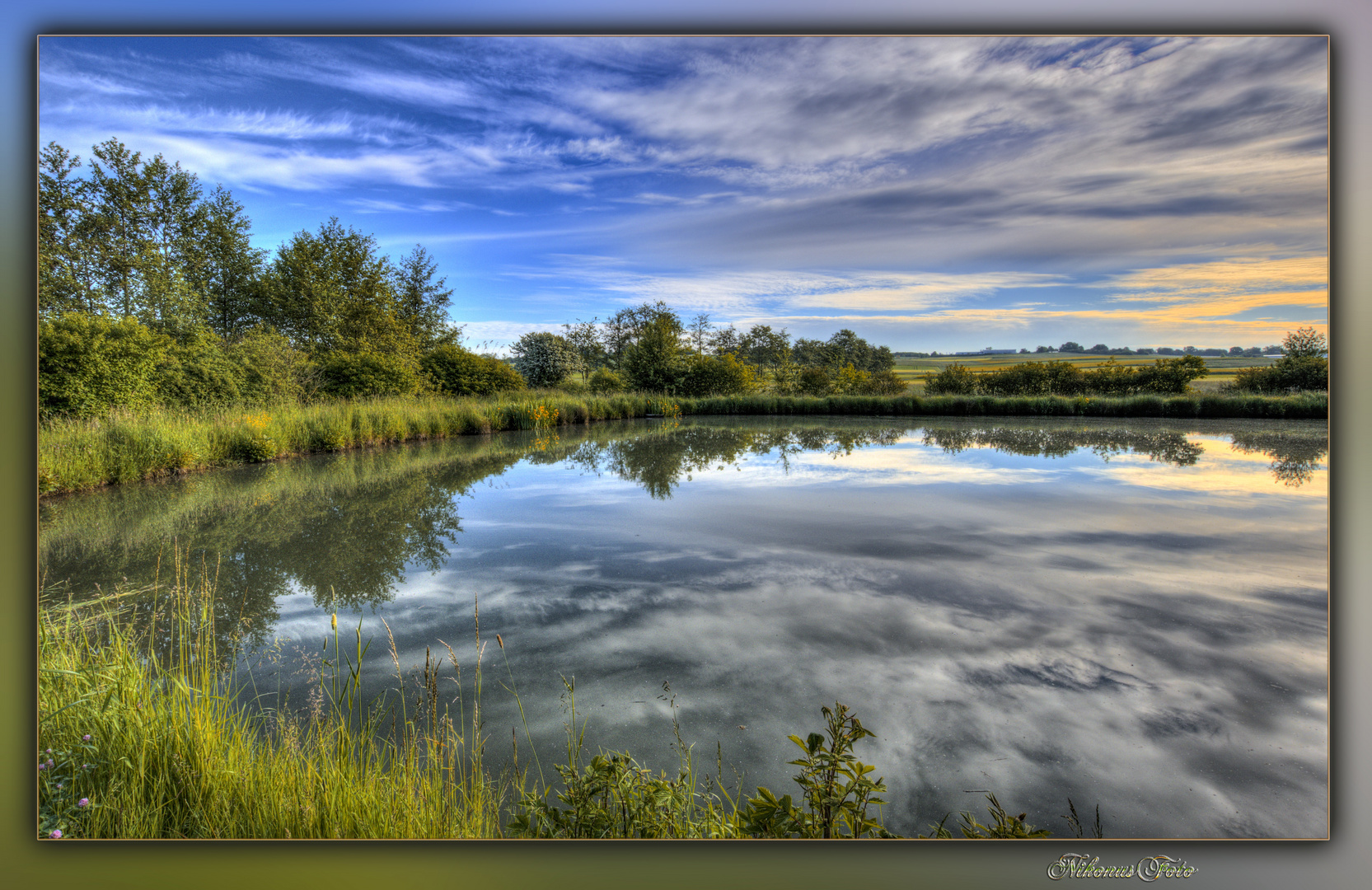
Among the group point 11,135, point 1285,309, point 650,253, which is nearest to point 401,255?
point 650,253

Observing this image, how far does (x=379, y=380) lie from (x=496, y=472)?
19.0ft

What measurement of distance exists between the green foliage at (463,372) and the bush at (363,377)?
0.69 metres

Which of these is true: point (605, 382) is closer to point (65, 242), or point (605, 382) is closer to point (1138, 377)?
point (65, 242)

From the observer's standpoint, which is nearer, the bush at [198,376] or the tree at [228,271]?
the bush at [198,376]

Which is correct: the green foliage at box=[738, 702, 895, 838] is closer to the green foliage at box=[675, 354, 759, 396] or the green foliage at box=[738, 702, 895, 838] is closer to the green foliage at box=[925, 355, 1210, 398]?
the green foliage at box=[925, 355, 1210, 398]

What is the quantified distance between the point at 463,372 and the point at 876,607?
11288 mm

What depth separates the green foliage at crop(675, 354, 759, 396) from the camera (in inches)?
475

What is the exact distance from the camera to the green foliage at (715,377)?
12.1 meters

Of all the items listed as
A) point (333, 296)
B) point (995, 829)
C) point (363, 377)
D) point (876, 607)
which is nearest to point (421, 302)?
point (333, 296)

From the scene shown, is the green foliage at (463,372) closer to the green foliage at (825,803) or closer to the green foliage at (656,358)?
the green foliage at (656,358)

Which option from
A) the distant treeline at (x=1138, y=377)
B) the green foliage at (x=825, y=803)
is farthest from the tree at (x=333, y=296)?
the green foliage at (x=825, y=803)

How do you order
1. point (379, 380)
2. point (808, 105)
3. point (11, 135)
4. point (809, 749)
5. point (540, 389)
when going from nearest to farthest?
1. point (809, 749)
2. point (11, 135)
3. point (808, 105)
4. point (379, 380)
5. point (540, 389)

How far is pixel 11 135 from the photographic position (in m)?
1.68

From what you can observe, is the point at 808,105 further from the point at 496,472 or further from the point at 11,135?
the point at 496,472
